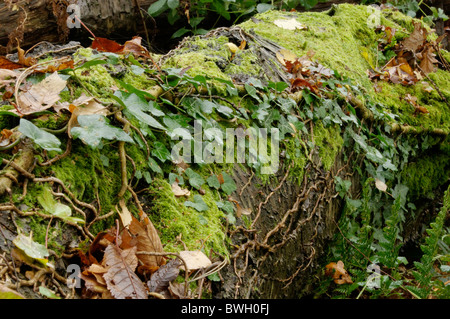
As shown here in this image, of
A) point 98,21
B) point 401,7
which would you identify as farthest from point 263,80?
point 401,7

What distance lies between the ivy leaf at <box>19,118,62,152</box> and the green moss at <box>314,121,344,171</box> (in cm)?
161

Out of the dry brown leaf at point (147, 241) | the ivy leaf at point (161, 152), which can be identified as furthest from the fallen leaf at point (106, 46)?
the dry brown leaf at point (147, 241)

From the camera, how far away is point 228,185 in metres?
1.79

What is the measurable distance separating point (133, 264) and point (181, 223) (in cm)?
31

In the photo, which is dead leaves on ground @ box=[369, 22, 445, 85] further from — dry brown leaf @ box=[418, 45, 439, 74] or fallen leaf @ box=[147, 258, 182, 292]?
fallen leaf @ box=[147, 258, 182, 292]

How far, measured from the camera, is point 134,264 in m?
1.26

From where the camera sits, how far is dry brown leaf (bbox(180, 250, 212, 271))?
137 centimetres

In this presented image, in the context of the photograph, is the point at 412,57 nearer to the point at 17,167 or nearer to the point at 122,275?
the point at 122,275

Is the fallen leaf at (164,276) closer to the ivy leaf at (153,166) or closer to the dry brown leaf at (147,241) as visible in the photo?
the dry brown leaf at (147,241)

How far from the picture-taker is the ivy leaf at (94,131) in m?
1.27

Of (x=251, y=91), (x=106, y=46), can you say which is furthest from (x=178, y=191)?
(x=106, y=46)

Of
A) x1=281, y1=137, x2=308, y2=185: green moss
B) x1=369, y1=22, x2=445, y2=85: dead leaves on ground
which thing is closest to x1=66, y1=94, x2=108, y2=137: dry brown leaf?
x1=281, y1=137, x2=308, y2=185: green moss

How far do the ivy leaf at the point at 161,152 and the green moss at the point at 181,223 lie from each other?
9 cm
